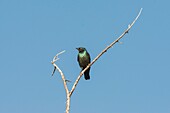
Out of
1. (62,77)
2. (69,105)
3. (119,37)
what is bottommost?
(69,105)

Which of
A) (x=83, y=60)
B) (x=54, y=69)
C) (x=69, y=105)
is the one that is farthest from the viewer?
(x=83, y=60)

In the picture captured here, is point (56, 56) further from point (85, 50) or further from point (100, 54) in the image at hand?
point (85, 50)

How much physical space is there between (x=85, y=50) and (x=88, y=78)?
3.55 feet

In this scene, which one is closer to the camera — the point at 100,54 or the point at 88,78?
the point at 100,54

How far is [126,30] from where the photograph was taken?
11.4m

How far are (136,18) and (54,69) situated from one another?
7.88 ft

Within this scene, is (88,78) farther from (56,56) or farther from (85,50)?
(56,56)

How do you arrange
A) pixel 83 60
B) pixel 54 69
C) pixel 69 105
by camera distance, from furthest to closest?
pixel 83 60 → pixel 54 69 → pixel 69 105

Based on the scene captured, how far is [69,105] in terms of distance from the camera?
11242 mm

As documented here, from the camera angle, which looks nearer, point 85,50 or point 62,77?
point 62,77

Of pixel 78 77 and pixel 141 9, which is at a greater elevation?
pixel 141 9

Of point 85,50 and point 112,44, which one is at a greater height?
point 85,50

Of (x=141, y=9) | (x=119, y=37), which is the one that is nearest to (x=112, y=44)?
(x=119, y=37)

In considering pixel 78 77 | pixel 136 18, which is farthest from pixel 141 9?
pixel 78 77
